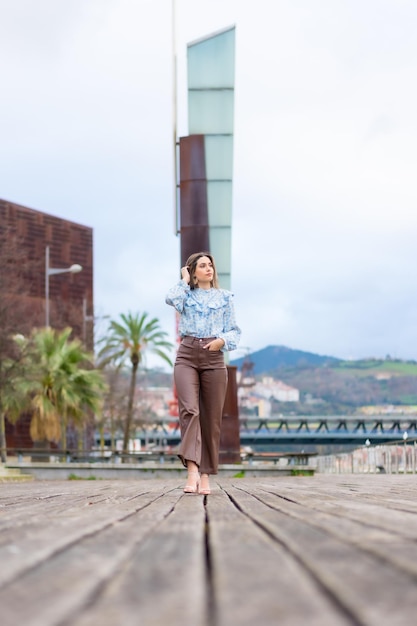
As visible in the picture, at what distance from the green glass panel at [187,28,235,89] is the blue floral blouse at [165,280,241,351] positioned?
1841 centimetres

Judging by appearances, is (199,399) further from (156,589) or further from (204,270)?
(156,589)

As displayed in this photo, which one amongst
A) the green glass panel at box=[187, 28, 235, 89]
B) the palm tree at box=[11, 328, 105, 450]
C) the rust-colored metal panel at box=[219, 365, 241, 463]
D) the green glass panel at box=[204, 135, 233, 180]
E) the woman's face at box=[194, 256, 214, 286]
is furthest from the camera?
the palm tree at box=[11, 328, 105, 450]

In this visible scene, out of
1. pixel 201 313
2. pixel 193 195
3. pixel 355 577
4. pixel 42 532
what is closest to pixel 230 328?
pixel 201 313

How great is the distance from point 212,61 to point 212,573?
→ 25.1 meters

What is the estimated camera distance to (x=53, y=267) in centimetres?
7325

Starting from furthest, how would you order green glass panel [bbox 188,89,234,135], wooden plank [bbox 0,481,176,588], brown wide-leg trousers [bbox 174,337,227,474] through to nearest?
1. green glass panel [bbox 188,89,234,135]
2. brown wide-leg trousers [bbox 174,337,227,474]
3. wooden plank [bbox 0,481,176,588]

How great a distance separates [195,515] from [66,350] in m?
42.1

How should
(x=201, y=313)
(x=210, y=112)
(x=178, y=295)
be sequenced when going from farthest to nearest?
(x=210, y=112) < (x=201, y=313) < (x=178, y=295)

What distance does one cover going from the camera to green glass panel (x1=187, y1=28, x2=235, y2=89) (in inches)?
1029

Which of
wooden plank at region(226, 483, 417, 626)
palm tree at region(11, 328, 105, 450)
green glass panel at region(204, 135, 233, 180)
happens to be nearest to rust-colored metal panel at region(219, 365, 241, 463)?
green glass panel at region(204, 135, 233, 180)

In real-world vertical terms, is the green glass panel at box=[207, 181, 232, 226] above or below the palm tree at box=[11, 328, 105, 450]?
above

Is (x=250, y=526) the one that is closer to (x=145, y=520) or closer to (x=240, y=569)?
(x=145, y=520)

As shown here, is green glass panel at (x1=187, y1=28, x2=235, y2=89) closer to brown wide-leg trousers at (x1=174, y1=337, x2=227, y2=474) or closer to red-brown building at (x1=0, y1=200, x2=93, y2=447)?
brown wide-leg trousers at (x1=174, y1=337, x2=227, y2=474)

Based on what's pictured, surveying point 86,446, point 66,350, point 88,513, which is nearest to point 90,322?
point 86,446
